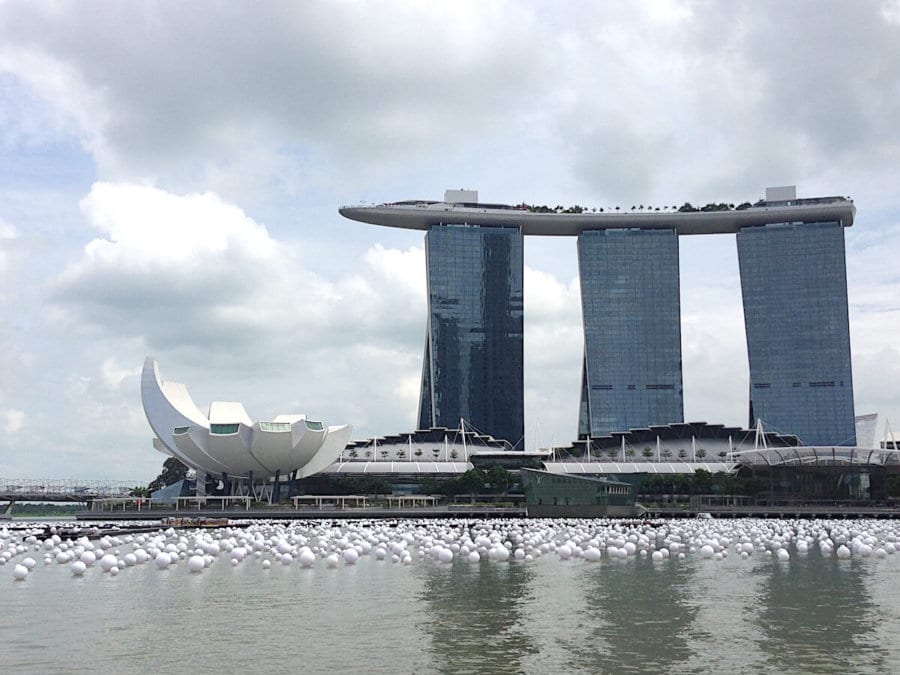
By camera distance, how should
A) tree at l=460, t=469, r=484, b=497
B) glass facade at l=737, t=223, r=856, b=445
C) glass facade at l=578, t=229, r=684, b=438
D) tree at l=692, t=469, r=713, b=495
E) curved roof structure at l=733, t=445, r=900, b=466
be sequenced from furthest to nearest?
1. glass facade at l=578, t=229, r=684, b=438
2. glass facade at l=737, t=223, r=856, b=445
3. tree at l=692, t=469, r=713, b=495
4. tree at l=460, t=469, r=484, b=497
5. curved roof structure at l=733, t=445, r=900, b=466

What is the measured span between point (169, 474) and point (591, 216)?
3324 inches

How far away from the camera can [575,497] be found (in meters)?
83.6

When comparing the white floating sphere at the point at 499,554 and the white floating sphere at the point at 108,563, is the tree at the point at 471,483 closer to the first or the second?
the white floating sphere at the point at 499,554

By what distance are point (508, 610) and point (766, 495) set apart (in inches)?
3405

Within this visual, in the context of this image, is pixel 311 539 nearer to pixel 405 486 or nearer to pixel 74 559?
pixel 74 559

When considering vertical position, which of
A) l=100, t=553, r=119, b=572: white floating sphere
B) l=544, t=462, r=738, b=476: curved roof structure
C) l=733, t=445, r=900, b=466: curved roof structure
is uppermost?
l=733, t=445, r=900, b=466: curved roof structure

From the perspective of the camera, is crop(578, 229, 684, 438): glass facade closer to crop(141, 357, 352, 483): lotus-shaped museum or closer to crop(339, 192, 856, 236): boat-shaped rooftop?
crop(339, 192, 856, 236): boat-shaped rooftop

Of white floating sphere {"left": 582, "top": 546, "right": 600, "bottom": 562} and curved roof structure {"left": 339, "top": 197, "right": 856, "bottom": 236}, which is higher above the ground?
curved roof structure {"left": 339, "top": 197, "right": 856, "bottom": 236}

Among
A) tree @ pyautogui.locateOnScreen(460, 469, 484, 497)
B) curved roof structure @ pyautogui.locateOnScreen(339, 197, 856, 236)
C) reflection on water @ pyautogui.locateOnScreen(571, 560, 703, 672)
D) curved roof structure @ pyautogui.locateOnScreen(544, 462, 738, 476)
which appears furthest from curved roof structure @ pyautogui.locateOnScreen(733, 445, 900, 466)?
reflection on water @ pyautogui.locateOnScreen(571, 560, 703, 672)

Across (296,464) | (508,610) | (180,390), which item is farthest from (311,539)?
(180,390)

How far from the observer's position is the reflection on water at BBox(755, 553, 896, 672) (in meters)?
22.8

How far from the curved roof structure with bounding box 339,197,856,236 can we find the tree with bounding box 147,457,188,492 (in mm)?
51877

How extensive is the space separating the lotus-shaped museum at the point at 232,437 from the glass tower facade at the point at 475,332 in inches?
2127

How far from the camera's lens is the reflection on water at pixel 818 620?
22766 mm
